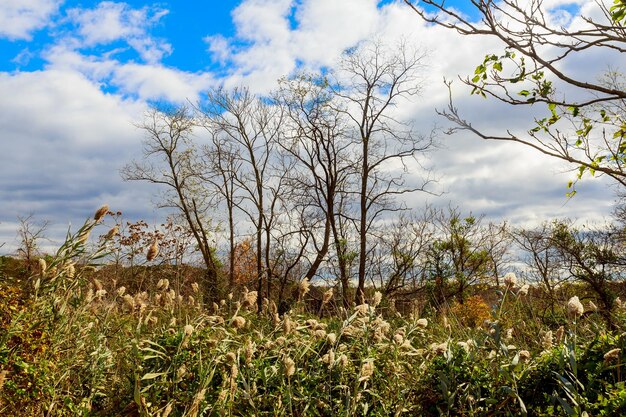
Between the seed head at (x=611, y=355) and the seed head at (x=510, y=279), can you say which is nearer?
the seed head at (x=611, y=355)

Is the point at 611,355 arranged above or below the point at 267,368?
above

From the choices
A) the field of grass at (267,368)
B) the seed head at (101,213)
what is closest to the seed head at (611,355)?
the field of grass at (267,368)

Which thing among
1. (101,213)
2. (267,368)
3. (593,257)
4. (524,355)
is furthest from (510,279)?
(593,257)

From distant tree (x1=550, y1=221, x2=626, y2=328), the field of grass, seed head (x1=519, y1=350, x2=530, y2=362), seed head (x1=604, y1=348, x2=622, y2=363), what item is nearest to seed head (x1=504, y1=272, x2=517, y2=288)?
the field of grass

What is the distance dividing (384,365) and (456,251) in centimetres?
1699

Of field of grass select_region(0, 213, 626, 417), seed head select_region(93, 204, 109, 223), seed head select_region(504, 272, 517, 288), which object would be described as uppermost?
seed head select_region(93, 204, 109, 223)

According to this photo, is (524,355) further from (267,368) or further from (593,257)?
(593,257)

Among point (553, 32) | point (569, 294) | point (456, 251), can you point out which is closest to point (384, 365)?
point (553, 32)

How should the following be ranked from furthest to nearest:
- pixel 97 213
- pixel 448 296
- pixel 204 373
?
pixel 448 296
pixel 204 373
pixel 97 213

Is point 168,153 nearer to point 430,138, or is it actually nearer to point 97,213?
point 430,138

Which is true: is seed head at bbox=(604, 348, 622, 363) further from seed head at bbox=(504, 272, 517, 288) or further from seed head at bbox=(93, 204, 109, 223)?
seed head at bbox=(93, 204, 109, 223)

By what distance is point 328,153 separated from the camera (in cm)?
1927

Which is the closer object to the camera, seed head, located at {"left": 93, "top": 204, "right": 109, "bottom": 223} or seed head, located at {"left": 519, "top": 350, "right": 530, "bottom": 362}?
seed head, located at {"left": 93, "top": 204, "right": 109, "bottom": 223}

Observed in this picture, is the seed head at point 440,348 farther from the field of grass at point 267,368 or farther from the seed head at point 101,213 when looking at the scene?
the seed head at point 101,213
